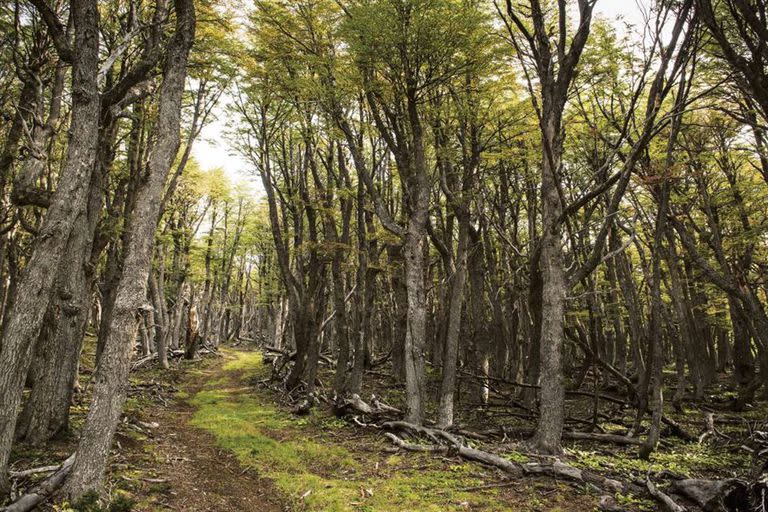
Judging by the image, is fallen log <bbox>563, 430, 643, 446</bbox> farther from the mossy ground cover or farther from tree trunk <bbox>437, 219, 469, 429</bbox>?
the mossy ground cover

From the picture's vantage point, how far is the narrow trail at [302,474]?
646cm

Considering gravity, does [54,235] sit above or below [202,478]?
above

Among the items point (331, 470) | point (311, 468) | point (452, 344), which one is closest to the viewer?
point (331, 470)

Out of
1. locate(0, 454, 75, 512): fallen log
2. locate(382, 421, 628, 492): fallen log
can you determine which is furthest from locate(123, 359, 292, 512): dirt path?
locate(382, 421, 628, 492): fallen log

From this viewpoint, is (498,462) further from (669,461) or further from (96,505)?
(96,505)

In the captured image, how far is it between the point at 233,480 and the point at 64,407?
3.73 meters

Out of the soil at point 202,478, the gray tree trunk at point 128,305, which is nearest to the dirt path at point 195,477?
the soil at point 202,478

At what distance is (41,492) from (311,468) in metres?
4.16

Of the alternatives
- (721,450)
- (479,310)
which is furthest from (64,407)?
(721,450)

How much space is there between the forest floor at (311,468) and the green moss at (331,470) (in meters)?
0.02

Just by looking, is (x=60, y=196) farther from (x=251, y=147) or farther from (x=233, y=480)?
(x=251, y=147)

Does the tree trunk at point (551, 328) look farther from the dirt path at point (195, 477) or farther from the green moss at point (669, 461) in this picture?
the dirt path at point (195, 477)

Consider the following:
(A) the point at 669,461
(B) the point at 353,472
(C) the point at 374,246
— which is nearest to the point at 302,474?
(B) the point at 353,472

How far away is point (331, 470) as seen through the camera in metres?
8.32
